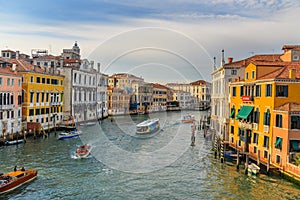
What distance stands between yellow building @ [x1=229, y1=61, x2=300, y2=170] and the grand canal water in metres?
1.61

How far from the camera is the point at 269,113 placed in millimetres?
13312

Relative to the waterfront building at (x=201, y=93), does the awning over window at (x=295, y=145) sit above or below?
below

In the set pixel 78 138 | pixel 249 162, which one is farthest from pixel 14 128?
pixel 249 162

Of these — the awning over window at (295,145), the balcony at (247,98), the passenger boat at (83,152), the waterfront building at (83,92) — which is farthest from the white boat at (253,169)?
the waterfront building at (83,92)

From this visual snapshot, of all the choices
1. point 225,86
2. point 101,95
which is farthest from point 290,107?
point 101,95

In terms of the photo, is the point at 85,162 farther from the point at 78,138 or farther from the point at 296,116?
the point at 296,116

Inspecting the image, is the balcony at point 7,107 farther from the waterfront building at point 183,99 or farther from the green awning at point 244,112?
the waterfront building at point 183,99

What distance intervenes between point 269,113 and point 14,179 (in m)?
9.95

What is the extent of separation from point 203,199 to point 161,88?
5150 cm

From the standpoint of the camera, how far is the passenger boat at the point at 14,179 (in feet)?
34.6

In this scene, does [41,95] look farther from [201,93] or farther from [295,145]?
[201,93]

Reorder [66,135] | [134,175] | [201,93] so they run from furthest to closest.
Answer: [201,93], [66,135], [134,175]

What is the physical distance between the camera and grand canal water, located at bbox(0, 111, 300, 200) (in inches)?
418

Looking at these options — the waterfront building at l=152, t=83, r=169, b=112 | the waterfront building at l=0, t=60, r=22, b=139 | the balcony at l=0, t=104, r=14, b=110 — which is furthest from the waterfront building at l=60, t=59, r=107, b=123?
the waterfront building at l=152, t=83, r=169, b=112
